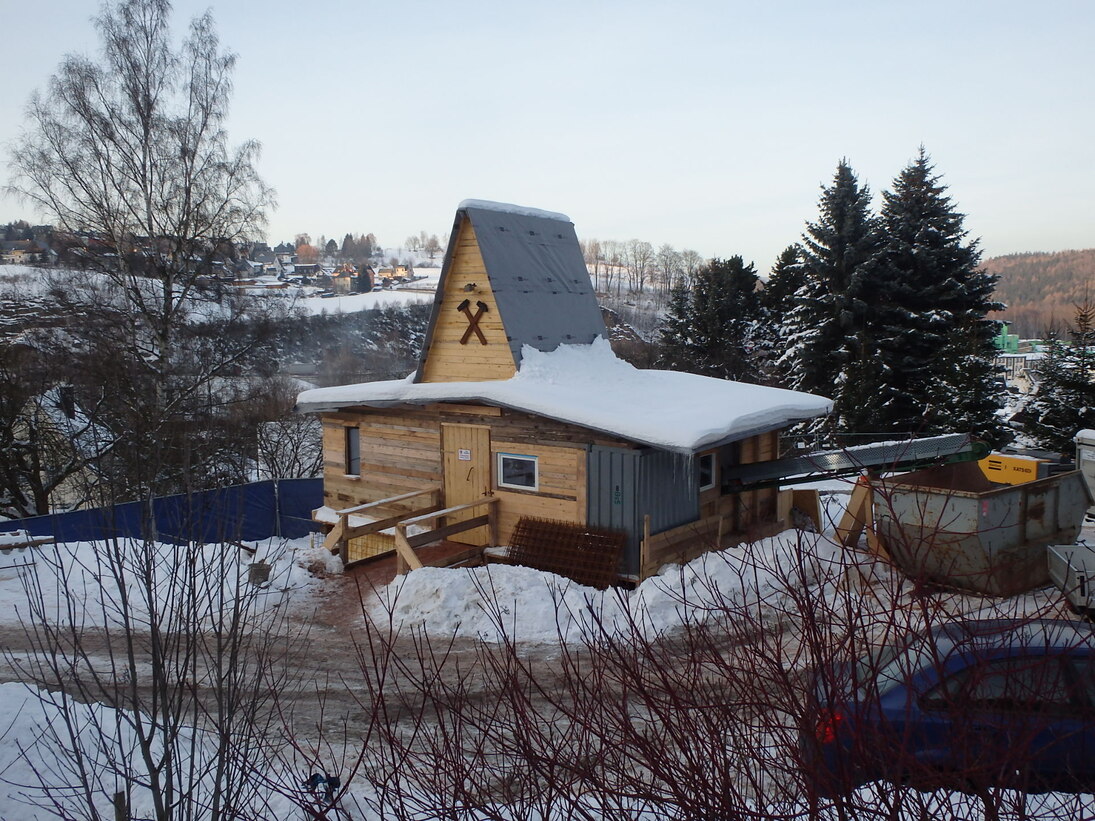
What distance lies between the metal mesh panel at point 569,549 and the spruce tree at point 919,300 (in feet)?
58.0

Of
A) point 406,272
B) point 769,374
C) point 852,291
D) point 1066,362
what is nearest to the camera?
point 1066,362

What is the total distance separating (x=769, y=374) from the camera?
117ft

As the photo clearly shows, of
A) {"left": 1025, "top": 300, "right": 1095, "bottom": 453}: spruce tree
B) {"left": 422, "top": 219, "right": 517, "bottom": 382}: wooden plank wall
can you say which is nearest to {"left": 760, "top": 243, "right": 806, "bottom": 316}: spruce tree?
{"left": 1025, "top": 300, "right": 1095, "bottom": 453}: spruce tree

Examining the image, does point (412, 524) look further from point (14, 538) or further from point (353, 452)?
point (14, 538)

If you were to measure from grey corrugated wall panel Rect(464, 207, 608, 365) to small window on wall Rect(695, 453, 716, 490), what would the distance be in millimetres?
3702

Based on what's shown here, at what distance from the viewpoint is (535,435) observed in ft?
44.5

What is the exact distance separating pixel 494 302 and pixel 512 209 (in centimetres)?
256

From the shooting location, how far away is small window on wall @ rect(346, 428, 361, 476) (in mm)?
16375

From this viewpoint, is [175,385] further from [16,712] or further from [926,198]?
[926,198]

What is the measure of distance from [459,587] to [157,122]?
14470 millimetres

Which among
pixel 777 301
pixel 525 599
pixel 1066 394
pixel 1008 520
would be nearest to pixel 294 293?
pixel 525 599

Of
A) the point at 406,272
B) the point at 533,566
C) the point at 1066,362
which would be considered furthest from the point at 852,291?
the point at 406,272

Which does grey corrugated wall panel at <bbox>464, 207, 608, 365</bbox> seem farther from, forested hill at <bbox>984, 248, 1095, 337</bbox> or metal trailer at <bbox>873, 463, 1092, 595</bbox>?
forested hill at <bbox>984, 248, 1095, 337</bbox>

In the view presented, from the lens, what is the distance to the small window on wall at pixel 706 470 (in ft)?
47.2
